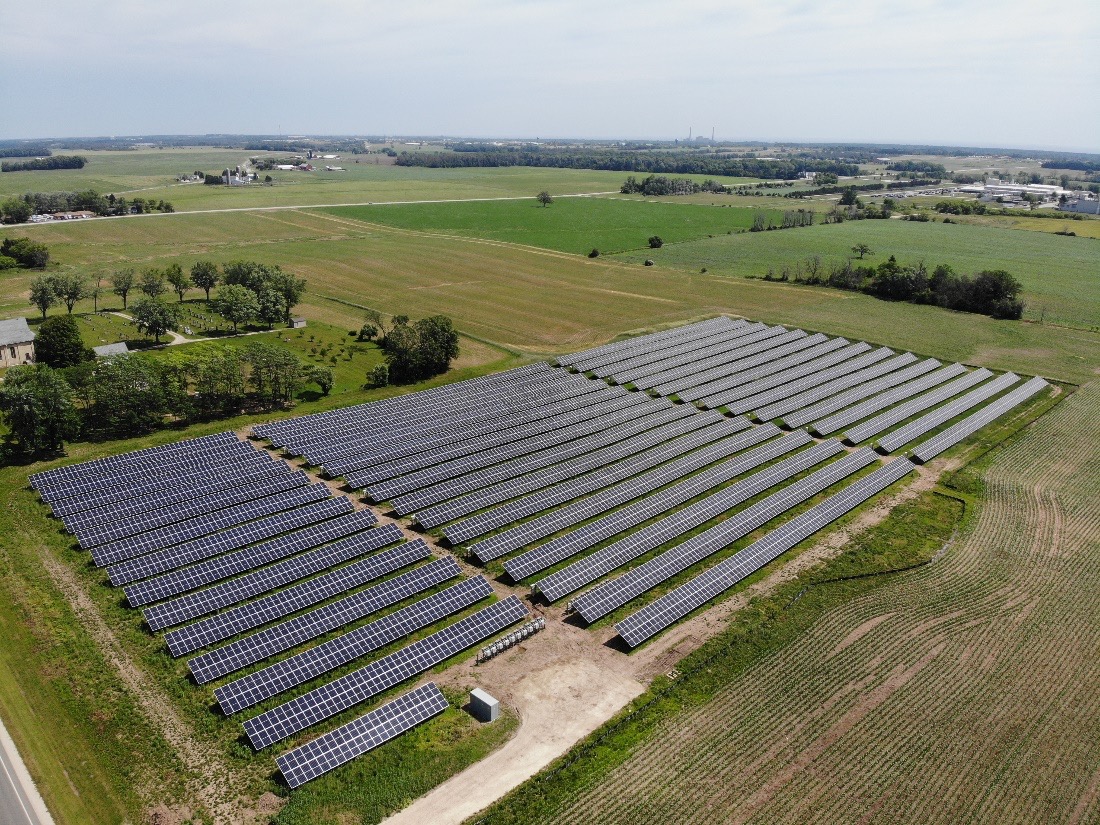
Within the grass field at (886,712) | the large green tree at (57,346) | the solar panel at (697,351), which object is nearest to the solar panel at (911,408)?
the grass field at (886,712)

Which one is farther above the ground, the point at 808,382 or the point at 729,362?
the point at 729,362

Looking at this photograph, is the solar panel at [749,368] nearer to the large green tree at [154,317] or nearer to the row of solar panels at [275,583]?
the row of solar panels at [275,583]

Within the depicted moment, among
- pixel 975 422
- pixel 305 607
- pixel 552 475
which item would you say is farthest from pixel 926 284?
pixel 305 607

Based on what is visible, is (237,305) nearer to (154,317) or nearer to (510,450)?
(154,317)

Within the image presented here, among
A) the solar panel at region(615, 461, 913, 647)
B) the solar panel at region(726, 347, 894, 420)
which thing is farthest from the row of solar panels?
the solar panel at region(726, 347, 894, 420)

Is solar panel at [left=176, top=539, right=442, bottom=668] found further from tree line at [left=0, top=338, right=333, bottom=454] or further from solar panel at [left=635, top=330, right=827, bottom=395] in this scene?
solar panel at [left=635, top=330, right=827, bottom=395]
